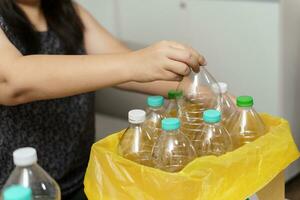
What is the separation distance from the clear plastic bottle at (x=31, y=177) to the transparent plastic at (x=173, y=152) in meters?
0.20

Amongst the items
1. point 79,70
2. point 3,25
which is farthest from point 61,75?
point 3,25

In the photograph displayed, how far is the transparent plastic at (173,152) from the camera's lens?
0.93m

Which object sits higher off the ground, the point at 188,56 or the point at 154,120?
the point at 188,56

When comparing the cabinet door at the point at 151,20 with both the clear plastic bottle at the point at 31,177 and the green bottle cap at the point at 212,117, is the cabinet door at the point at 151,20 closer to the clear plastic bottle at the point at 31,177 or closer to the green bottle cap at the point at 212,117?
the green bottle cap at the point at 212,117

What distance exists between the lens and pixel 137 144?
0.99 m

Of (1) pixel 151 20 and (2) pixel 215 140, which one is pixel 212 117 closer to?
(2) pixel 215 140

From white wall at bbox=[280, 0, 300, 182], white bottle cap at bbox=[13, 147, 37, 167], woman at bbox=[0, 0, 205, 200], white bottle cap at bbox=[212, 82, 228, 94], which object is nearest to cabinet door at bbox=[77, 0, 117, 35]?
woman at bbox=[0, 0, 205, 200]

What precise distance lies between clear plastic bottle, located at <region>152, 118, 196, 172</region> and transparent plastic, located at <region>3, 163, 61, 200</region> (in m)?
0.19

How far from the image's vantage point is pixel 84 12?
151 cm

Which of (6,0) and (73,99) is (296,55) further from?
(6,0)

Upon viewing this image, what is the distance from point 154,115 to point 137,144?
9cm

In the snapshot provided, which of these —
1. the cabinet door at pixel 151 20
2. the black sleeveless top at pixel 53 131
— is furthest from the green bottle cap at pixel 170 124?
the cabinet door at pixel 151 20

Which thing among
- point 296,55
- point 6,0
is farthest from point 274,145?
point 296,55

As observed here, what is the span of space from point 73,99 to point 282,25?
721 millimetres
